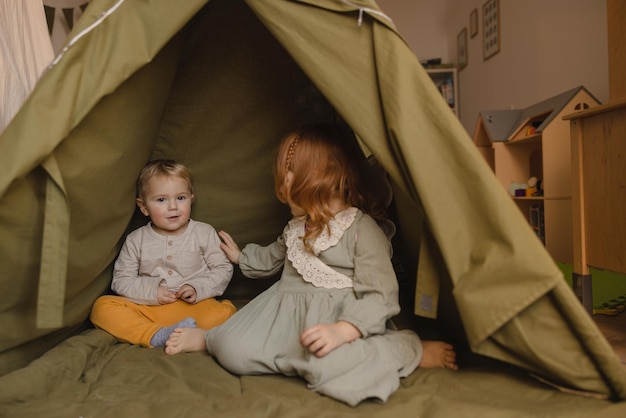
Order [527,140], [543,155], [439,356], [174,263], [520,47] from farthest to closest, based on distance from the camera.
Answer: [520,47], [527,140], [543,155], [174,263], [439,356]

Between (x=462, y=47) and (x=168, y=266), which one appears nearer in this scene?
(x=168, y=266)

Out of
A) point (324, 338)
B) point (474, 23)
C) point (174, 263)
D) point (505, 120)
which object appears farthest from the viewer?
point (474, 23)

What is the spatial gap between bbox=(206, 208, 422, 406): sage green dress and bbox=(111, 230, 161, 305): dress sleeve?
1.02 ft

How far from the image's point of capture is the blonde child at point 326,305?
3.34 ft

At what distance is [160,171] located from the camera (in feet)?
5.09

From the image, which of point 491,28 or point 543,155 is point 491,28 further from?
point 543,155

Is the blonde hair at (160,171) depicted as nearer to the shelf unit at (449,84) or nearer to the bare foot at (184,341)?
the bare foot at (184,341)

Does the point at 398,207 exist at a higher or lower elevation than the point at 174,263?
higher

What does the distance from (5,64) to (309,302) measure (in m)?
0.94

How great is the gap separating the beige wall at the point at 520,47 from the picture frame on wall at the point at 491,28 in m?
0.07

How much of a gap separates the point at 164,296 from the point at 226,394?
0.52m

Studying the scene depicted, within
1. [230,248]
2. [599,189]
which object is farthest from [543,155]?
[230,248]

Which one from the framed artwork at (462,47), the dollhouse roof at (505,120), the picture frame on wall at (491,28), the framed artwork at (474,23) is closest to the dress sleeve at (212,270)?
the dollhouse roof at (505,120)

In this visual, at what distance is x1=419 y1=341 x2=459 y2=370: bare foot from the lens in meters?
1.15
